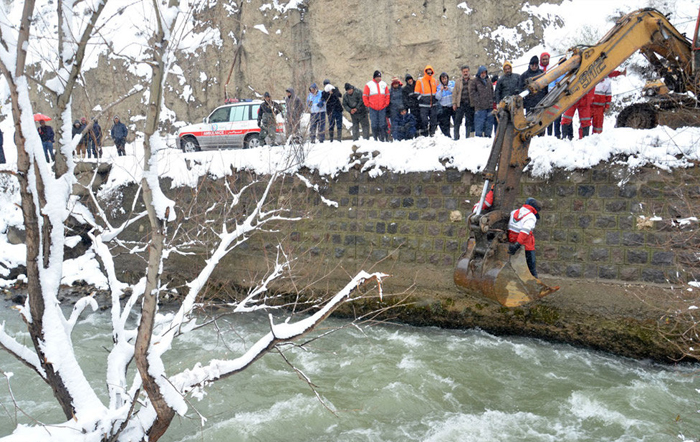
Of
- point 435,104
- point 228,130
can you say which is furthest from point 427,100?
point 228,130

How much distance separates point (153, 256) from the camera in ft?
13.1

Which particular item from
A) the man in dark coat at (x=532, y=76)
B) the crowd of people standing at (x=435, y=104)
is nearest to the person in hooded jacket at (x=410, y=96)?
the crowd of people standing at (x=435, y=104)

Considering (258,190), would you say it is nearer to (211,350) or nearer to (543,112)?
(211,350)

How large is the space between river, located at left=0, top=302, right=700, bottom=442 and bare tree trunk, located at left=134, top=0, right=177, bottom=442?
1988mm

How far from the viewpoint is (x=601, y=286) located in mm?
8836

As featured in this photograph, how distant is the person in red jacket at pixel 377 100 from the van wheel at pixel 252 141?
12.2ft

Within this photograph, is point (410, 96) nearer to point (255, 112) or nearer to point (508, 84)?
point (508, 84)

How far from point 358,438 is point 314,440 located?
542 mm

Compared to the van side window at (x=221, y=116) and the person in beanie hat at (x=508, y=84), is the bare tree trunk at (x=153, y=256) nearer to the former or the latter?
the person in beanie hat at (x=508, y=84)

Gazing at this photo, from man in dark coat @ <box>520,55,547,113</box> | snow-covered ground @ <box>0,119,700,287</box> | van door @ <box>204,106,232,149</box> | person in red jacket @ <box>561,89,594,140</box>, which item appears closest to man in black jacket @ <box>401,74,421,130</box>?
snow-covered ground @ <box>0,119,700,287</box>

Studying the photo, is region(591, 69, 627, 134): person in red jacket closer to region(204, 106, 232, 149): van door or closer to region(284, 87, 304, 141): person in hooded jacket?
region(284, 87, 304, 141): person in hooded jacket

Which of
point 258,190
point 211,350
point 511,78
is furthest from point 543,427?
point 258,190

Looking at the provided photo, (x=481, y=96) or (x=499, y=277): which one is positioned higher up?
(x=481, y=96)

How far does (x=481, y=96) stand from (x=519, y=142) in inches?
157
